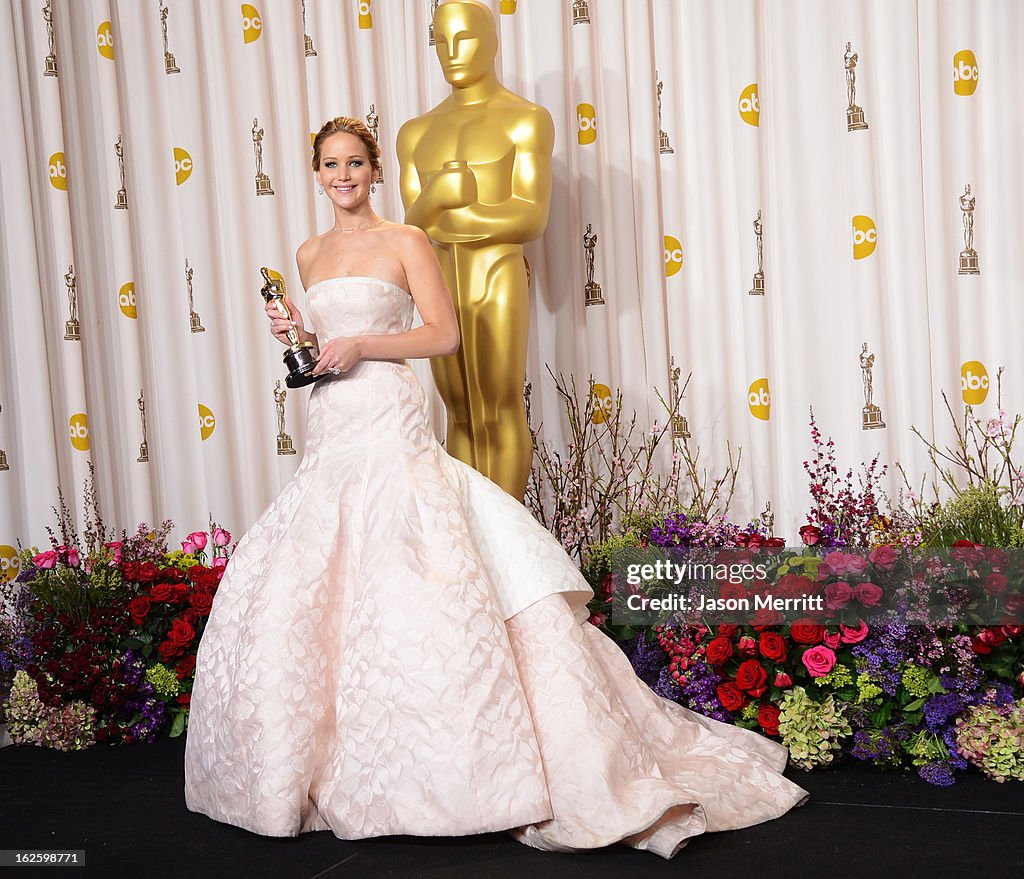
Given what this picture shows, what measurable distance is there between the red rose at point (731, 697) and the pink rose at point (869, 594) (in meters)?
0.42

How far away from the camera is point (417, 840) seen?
249 cm

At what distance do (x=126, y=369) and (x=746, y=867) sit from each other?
12.3ft

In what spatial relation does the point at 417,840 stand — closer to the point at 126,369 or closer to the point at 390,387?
the point at 390,387

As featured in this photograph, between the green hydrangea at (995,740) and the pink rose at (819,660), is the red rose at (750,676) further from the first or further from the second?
the green hydrangea at (995,740)

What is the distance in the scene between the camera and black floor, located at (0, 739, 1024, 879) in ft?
7.46

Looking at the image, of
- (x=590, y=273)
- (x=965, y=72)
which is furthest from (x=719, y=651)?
(x=965, y=72)

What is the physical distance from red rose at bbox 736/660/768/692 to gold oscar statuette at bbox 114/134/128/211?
11.6 ft

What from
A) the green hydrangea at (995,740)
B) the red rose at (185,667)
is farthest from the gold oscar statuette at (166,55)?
the green hydrangea at (995,740)

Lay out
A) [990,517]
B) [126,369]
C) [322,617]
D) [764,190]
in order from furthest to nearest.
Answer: [126,369] < [764,190] < [990,517] < [322,617]

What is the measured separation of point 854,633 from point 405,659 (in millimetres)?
1224

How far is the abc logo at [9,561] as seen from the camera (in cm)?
468

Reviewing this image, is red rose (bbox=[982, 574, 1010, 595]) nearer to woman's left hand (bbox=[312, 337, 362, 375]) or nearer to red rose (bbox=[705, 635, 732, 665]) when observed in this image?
red rose (bbox=[705, 635, 732, 665])

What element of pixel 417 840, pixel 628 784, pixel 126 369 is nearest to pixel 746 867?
pixel 628 784

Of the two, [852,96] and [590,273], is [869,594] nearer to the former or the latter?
[590,273]
